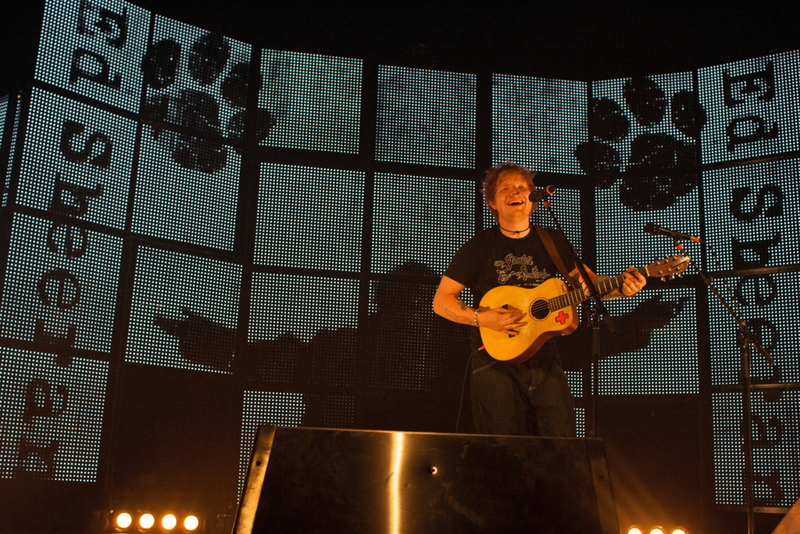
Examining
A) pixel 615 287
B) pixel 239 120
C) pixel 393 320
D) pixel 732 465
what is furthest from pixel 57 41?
pixel 732 465

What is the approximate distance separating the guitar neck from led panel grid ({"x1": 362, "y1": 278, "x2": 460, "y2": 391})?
1572mm

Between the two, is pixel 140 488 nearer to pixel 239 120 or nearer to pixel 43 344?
pixel 43 344

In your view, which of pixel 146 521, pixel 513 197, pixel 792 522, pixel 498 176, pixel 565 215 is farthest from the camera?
pixel 565 215

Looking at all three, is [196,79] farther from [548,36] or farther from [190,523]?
[190,523]

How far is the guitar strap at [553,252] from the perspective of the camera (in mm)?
3841

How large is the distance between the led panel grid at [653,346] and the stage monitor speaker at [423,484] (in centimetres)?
350

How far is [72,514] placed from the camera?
13.9 feet

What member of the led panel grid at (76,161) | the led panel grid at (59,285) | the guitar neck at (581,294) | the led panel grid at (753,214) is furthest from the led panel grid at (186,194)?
the led panel grid at (753,214)

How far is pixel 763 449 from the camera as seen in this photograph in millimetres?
4742

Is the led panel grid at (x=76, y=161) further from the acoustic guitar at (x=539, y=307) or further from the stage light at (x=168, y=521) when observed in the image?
the acoustic guitar at (x=539, y=307)

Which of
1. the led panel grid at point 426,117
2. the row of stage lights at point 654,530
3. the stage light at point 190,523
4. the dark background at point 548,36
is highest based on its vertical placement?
the dark background at point 548,36

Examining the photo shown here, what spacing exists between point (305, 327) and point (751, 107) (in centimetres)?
392

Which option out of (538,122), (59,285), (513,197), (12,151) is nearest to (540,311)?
(513,197)

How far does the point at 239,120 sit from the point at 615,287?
3215mm
